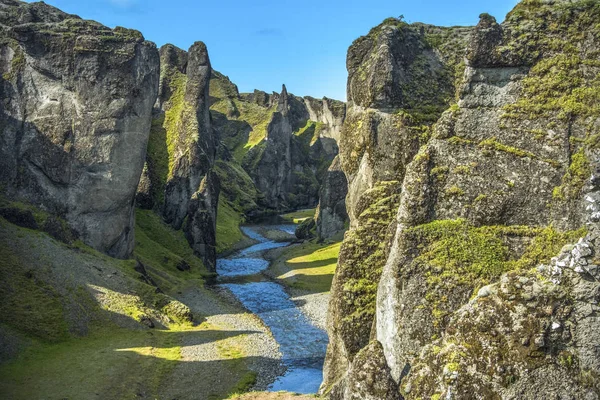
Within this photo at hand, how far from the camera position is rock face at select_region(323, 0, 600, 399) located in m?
17.6

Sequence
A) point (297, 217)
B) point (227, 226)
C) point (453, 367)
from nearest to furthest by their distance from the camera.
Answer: point (453, 367) < point (227, 226) < point (297, 217)

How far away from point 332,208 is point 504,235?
96.6 m

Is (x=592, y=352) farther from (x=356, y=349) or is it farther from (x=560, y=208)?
(x=356, y=349)

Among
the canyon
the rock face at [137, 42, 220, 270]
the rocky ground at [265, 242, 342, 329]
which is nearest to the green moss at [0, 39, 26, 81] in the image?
the canyon

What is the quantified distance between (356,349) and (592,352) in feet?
55.2

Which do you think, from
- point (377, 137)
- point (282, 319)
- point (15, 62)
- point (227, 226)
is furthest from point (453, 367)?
point (227, 226)

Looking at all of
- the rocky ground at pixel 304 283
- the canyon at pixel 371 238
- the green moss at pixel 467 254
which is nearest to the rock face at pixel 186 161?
the canyon at pixel 371 238

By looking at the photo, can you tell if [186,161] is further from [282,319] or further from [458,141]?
[458,141]

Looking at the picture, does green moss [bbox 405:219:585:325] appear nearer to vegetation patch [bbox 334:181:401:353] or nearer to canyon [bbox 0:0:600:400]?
canyon [bbox 0:0:600:400]

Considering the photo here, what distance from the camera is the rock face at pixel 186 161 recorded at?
10056 centimetres

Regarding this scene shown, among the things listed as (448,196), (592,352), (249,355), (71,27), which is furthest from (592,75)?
(71,27)

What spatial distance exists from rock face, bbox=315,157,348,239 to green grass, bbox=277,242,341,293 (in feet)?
26.7

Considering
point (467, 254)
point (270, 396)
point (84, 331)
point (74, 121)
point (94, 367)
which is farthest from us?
point (74, 121)

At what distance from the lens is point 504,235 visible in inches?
971
